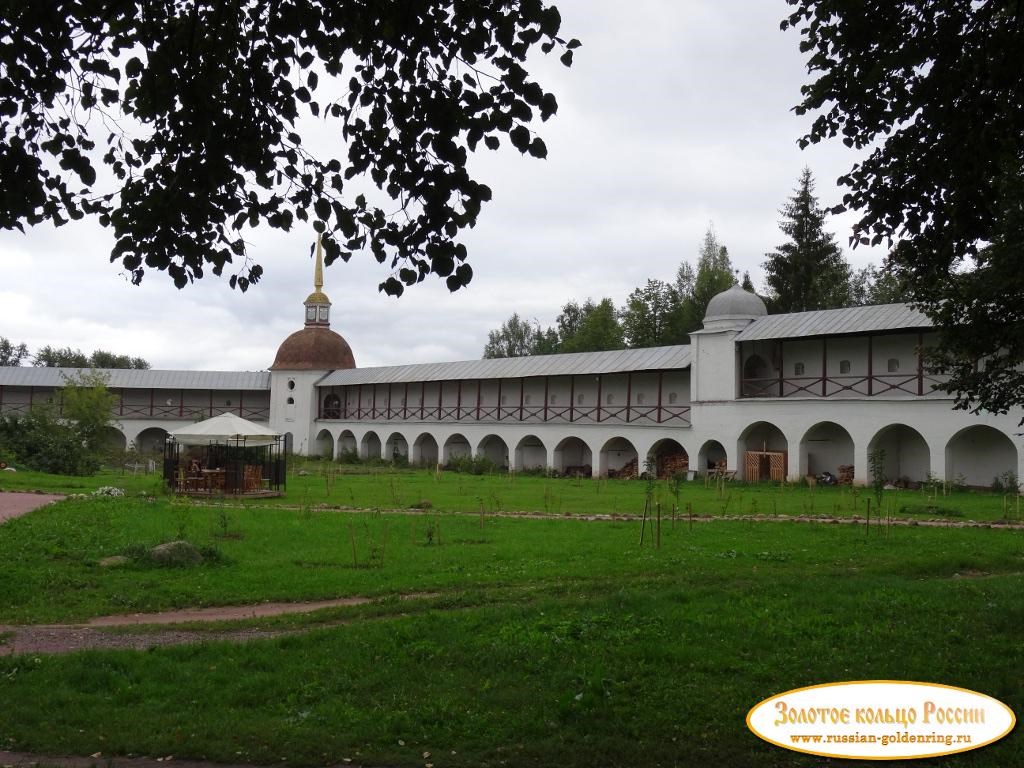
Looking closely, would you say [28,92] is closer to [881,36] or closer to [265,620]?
[265,620]

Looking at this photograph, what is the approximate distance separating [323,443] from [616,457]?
1988 cm

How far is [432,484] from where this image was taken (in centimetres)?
2656

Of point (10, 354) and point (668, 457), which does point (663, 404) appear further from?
point (10, 354)

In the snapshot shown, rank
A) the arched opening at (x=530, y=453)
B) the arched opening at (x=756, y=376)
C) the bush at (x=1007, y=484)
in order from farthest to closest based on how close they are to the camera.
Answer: the arched opening at (x=530, y=453) → the arched opening at (x=756, y=376) → the bush at (x=1007, y=484)

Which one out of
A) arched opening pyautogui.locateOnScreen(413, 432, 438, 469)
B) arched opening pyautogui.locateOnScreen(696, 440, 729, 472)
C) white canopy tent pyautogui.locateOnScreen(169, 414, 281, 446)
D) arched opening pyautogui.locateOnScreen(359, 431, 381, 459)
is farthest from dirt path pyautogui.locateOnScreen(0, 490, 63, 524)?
arched opening pyautogui.locateOnScreen(359, 431, 381, 459)

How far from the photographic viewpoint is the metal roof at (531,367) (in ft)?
104

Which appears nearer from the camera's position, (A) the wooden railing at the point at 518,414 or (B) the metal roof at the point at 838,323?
(B) the metal roof at the point at 838,323

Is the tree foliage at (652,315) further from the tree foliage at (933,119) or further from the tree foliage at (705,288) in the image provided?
the tree foliage at (933,119)

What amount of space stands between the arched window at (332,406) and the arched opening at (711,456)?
2365 centimetres

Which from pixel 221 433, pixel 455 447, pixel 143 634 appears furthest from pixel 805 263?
pixel 143 634

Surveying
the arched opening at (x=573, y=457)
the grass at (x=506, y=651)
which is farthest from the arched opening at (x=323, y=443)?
the grass at (x=506, y=651)

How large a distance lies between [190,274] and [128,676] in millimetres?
2648

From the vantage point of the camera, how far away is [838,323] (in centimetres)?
2642

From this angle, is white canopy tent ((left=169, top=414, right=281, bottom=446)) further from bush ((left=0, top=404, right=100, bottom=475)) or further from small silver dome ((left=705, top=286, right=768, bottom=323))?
small silver dome ((left=705, top=286, right=768, bottom=323))
